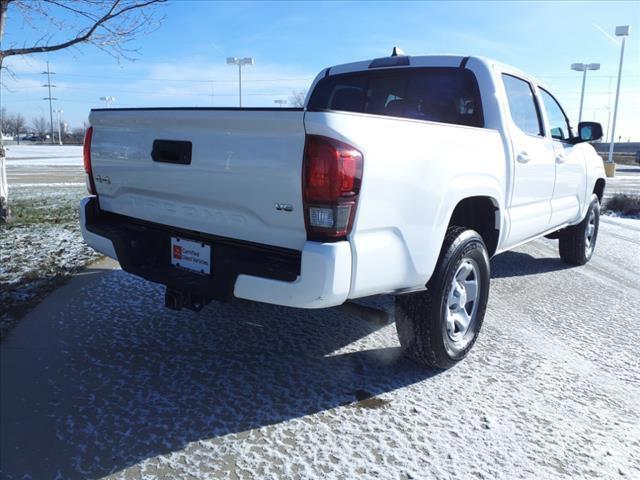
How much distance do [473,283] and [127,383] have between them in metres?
2.23

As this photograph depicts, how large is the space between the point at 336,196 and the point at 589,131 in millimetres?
3942

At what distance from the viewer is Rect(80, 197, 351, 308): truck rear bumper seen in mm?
2281

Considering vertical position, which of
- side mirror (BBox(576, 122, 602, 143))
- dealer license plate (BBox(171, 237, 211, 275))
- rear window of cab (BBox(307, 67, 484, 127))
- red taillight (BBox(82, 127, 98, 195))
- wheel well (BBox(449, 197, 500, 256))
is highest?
rear window of cab (BBox(307, 67, 484, 127))

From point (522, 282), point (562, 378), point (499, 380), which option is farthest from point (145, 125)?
point (522, 282)

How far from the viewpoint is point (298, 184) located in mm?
2320

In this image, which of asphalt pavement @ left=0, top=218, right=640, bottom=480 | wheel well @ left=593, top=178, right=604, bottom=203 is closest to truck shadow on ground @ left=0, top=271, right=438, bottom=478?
asphalt pavement @ left=0, top=218, right=640, bottom=480

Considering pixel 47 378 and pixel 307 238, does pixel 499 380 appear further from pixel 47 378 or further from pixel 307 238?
pixel 47 378

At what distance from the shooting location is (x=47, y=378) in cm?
297

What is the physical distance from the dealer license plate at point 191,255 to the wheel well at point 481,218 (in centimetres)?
165

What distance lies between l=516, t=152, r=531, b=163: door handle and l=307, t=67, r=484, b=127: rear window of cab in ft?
1.33

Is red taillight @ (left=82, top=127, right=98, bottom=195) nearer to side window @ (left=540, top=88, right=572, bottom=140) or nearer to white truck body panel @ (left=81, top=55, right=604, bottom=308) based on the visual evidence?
white truck body panel @ (left=81, top=55, right=604, bottom=308)

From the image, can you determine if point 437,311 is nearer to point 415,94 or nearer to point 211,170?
point 211,170

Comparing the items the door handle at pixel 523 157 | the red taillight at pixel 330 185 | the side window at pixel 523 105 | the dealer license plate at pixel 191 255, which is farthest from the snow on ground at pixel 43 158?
the red taillight at pixel 330 185

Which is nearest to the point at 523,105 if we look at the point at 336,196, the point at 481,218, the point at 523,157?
the point at 523,157
